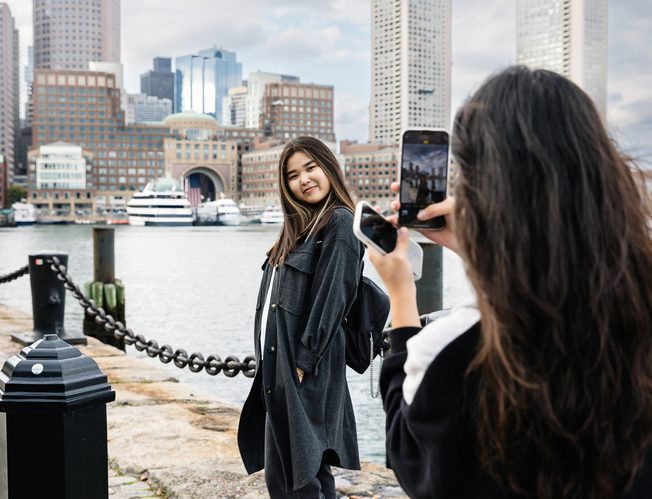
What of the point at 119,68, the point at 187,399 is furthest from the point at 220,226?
the point at 187,399

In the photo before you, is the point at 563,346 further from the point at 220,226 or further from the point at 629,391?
the point at 220,226

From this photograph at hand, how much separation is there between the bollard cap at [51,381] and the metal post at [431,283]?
3.02 metres

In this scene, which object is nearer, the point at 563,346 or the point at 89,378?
the point at 563,346

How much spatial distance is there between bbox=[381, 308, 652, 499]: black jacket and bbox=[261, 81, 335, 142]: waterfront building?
15889 centimetres

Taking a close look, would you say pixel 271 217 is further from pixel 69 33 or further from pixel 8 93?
pixel 69 33

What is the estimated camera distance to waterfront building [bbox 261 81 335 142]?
159875mm

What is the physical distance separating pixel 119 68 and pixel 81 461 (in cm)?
17588

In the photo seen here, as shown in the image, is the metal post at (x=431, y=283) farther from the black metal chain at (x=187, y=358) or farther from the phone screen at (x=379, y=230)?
the phone screen at (x=379, y=230)

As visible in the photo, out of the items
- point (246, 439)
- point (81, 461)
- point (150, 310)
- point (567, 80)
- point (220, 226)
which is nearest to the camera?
point (567, 80)

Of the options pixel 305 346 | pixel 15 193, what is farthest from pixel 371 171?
pixel 305 346

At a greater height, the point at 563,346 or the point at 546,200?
the point at 546,200

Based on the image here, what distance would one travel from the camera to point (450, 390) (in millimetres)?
1221

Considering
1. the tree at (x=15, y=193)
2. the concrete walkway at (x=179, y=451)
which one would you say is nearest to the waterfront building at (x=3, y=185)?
the tree at (x=15, y=193)

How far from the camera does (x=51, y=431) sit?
1929 millimetres
